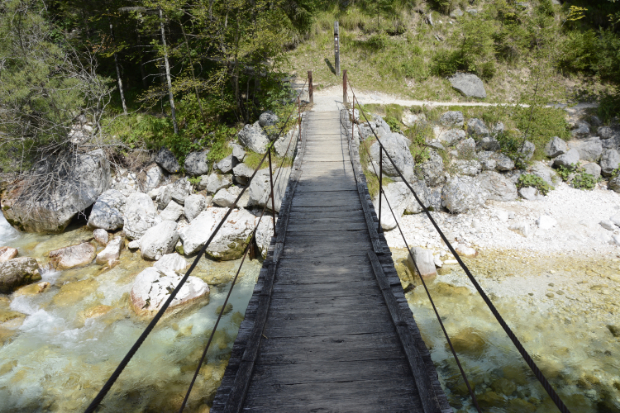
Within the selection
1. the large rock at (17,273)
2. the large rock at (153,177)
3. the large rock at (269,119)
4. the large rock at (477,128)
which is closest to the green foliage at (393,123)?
the large rock at (477,128)

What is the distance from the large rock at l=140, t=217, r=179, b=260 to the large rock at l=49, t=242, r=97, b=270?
1.54 meters

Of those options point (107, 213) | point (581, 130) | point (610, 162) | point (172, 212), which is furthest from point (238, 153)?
point (581, 130)

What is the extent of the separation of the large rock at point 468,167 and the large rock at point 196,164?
8.97 metres

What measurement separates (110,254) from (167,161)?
418 cm

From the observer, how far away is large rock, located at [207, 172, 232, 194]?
474 inches

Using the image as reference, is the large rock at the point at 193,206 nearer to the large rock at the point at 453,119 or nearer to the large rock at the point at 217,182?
the large rock at the point at 217,182

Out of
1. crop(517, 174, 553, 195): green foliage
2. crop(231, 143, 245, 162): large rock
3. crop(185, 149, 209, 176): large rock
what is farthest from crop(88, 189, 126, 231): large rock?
crop(517, 174, 553, 195): green foliage

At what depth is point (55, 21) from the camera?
15484 mm

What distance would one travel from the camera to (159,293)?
8250 millimetres

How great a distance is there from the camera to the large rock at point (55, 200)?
11.3m

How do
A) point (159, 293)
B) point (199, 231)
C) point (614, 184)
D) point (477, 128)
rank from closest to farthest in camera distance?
point (159, 293)
point (199, 231)
point (614, 184)
point (477, 128)

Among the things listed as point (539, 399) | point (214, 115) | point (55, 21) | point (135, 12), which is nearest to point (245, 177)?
point (214, 115)

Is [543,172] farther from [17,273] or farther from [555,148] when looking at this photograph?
[17,273]

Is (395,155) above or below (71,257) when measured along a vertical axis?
above
